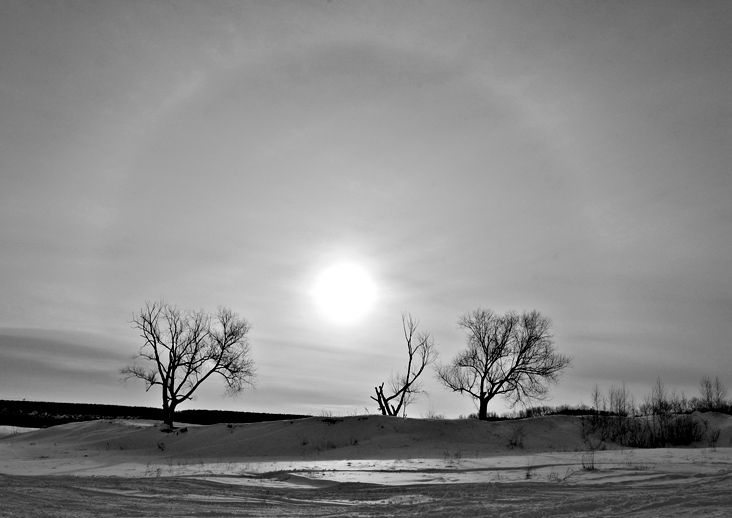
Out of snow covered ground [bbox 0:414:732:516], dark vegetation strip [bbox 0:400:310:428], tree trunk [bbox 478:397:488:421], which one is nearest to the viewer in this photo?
snow covered ground [bbox 0:414:732:516]

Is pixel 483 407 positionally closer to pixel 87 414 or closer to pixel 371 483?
pixel 371 483

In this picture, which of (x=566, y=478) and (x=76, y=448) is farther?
(x=76, y=448)

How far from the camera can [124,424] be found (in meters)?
34.0

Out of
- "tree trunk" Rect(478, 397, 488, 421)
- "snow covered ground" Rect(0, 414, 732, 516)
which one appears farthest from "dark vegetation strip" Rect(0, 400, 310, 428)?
"snow covered ground" Rect(0, 414, 732, 516)

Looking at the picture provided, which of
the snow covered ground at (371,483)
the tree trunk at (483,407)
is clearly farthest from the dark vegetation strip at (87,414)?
the snow covered ground at (371,483)

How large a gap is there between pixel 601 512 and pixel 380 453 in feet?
53.3

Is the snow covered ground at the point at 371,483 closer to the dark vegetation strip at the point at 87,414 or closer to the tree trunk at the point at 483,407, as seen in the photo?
the tree trunk at the point at 483,407

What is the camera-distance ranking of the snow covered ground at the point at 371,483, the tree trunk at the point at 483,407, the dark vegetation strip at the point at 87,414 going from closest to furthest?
the snow covered ground at the point at 371,483 → the tree trunk at the point at 483,407 → the dark vegetation strip at the point at 87,414

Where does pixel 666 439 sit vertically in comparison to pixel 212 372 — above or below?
below

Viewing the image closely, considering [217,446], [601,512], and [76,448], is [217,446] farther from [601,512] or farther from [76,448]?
[601,512]

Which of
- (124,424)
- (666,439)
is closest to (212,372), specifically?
(124,424)

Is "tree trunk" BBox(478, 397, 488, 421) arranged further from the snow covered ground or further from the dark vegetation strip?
the snow covered ground

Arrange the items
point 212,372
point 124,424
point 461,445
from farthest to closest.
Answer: point 212,372
point 124,424
point 461,445

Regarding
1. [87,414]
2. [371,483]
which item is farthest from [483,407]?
[87,414]
